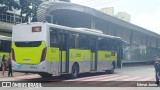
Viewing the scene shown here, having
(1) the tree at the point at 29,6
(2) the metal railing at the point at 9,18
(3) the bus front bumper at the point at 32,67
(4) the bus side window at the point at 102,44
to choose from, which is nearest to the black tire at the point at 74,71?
(3) the bus front bumper at the point at 32,67

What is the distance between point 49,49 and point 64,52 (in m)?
1.88

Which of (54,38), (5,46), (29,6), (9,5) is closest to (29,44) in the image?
(54,38)

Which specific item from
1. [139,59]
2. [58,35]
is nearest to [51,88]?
[58,35]

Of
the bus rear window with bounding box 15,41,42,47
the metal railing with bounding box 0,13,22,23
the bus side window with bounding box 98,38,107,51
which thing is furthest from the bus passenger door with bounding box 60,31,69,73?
the metal railing with bounding box 0,13,22,23

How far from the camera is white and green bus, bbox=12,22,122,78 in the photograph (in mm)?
17562

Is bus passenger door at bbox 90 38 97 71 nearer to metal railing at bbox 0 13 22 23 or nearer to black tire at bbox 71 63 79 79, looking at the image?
black tire at bbox 71 63 79 79

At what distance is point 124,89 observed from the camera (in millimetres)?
15047

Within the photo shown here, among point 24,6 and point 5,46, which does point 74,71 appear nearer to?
point 5,46

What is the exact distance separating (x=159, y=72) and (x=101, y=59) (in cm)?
793

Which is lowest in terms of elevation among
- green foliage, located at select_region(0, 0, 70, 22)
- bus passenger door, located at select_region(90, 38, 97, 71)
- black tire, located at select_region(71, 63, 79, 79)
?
black tire, located at select_region(71, 63, 79, 79)

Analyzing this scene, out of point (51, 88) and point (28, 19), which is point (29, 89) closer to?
point (51, 88)

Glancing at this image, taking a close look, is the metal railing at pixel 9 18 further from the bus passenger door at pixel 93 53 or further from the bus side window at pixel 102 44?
the bus passenger door at pixel 93 53

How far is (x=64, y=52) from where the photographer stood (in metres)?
19.4

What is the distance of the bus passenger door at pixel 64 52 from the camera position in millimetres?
18984
